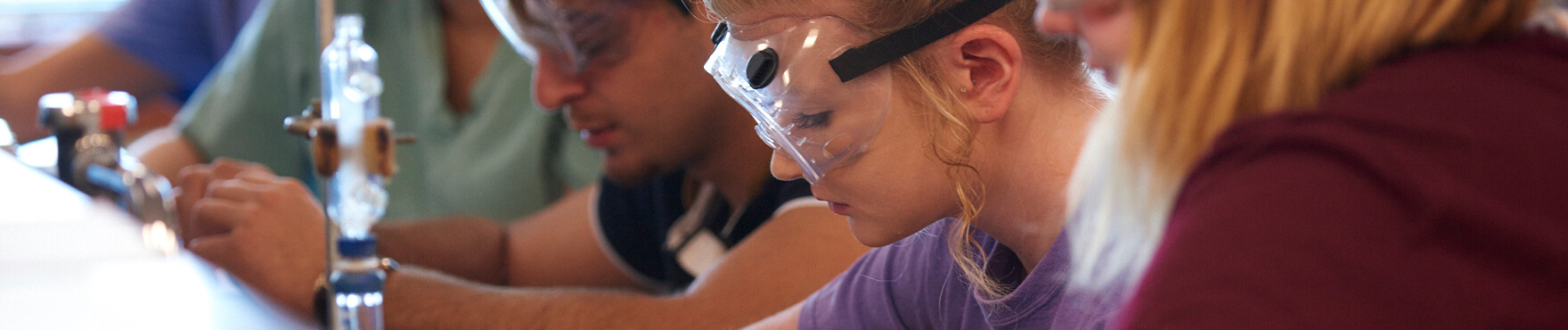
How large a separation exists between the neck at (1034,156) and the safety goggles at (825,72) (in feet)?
0.24

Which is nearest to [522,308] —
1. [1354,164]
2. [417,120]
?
[417,120]

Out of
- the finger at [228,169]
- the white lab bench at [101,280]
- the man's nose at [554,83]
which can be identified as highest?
the man's nose at [554,83]

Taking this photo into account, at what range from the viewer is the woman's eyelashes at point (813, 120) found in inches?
29.2

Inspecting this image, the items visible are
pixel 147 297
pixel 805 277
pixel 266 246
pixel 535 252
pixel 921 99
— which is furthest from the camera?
pixel 535 252

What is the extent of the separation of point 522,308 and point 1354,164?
3.47 ft

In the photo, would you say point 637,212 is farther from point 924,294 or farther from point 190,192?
point 924,294

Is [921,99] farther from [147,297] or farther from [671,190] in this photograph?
[671,190]

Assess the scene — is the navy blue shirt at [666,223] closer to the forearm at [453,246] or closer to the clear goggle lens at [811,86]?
the forearm at [453,246]

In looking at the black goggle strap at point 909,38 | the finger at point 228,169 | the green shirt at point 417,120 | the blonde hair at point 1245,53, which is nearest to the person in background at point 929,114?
the black goggle strap at point 909,38

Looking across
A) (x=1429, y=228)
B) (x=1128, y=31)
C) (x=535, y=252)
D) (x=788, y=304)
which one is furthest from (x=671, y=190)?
(x=1429, y=228)

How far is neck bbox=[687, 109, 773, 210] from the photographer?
1.37m

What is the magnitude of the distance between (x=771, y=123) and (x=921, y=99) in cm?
11

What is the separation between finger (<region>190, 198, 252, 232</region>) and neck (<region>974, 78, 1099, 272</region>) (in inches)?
38.1

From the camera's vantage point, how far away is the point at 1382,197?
1.10 ft
